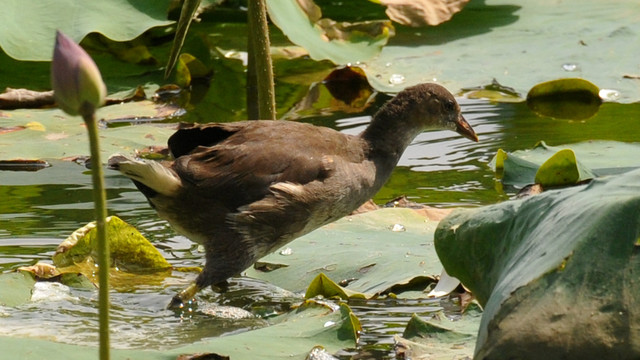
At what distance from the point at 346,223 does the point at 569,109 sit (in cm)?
235

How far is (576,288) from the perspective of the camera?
7.68ft

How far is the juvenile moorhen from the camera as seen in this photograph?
4.00m

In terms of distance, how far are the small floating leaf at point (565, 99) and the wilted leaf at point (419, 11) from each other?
2.56 feet

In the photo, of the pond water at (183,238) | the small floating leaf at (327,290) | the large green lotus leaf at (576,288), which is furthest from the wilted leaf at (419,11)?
the large green lotus leaf at (576,288)

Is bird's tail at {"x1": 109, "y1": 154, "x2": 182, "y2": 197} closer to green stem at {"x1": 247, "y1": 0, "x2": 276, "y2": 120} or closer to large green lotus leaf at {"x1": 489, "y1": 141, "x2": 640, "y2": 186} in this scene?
green stem at {"x1": 247, "y1": 0, "x2": 276, "y2": 120}

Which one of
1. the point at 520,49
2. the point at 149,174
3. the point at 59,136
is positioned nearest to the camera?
the point at 149,174

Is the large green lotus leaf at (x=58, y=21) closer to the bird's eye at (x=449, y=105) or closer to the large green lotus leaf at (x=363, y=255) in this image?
the bird's eye at (x=449, y=105)

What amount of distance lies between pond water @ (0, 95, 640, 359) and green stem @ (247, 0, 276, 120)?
2.20ft

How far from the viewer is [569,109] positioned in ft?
20.6

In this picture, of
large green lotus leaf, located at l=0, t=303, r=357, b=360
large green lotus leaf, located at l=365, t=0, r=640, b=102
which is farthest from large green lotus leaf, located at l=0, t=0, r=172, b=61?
large green lotus leaf, located at l=0, t=303, r=357, b=360

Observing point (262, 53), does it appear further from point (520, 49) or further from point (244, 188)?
point (520, 49)

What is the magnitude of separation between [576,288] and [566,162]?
2045 mm

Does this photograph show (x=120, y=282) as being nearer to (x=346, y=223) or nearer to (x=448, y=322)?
(x=346, y=223)

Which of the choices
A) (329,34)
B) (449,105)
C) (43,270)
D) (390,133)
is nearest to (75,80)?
(43,270)
